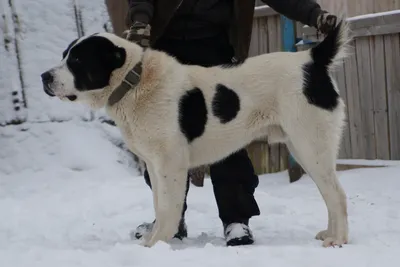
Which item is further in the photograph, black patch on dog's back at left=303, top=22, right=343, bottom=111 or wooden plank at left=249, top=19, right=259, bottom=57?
wooden plank at left=249, top=19, right=259, bottom=57

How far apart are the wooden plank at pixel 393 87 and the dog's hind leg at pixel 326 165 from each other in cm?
272

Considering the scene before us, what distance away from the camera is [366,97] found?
6.15 meters

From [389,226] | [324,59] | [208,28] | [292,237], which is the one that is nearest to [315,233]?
[292,237]

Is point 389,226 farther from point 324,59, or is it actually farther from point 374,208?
point 324,59

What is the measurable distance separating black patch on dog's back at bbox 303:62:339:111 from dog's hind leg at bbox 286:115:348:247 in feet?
0.47

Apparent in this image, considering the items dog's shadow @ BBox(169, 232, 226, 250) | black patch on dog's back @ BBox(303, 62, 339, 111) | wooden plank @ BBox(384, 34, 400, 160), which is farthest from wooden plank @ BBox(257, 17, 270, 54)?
black patch on dog's back @ BBox(303, 62, 339, 111)

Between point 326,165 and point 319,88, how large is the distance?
0.43 metres

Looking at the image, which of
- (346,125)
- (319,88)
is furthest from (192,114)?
(346,125)

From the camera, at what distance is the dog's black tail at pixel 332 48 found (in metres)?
3.39

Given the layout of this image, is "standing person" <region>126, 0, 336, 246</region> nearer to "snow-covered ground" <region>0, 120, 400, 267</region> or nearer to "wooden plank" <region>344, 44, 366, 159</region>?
"snow-covered ground" <region>0, 120, 400, 267</region>

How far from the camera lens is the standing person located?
3637mm

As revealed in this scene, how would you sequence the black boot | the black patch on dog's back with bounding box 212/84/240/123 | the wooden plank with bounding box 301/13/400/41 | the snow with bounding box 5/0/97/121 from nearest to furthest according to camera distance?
the black patch on dog's back with bounding box 212/84/240/123 → the black boot → the wooden plank with bounding box 301/13/400/41 → the snow with bounding box 5/0/97/121

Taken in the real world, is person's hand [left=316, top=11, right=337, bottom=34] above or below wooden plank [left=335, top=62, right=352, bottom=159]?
above

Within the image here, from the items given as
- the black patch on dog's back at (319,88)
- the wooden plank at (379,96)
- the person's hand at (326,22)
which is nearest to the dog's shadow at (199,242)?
the black patch on dog's back at (319,88)
